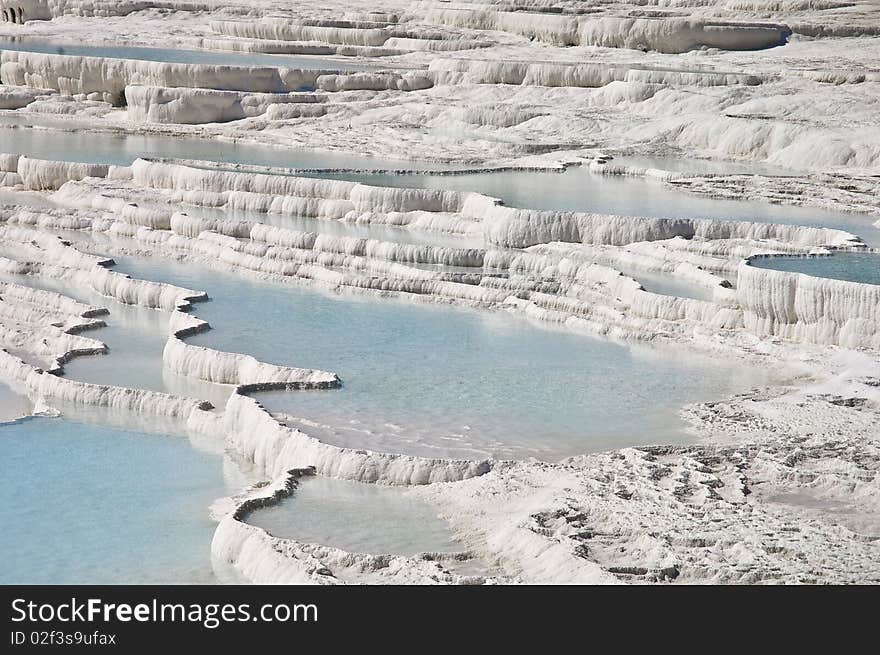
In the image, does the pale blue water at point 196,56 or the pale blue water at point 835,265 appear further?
the pale blue water at point 196,56

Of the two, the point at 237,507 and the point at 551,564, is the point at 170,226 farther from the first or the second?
the point at 551,564

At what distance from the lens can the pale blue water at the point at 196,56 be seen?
17625 mm

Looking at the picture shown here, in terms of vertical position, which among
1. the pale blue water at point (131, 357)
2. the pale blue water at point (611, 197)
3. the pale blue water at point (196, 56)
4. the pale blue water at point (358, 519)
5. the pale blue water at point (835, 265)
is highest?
the pale blue water at point (196, 56)

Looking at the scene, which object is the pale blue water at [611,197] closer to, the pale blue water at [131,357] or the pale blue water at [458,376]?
the pale blue water at [458,376]

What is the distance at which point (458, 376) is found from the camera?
24.1 ft

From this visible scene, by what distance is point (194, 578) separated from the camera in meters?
5.35

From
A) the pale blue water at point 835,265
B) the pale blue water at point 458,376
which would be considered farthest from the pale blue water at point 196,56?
the pale blue water at point 835,265

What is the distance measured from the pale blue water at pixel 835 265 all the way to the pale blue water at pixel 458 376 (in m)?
0.85

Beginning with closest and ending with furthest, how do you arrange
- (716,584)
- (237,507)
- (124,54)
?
(716,584)
(237,507)
(124,54)

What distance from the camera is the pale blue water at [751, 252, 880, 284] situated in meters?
8.19

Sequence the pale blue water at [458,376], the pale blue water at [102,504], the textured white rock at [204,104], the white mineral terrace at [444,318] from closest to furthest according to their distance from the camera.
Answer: the pale blue water at [102,504] < the white mineral terrace at [444,318] < the pale blue water at [458,376] < the textured white rock at [204,104]

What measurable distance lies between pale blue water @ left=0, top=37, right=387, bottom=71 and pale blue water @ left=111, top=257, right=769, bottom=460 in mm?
8664
